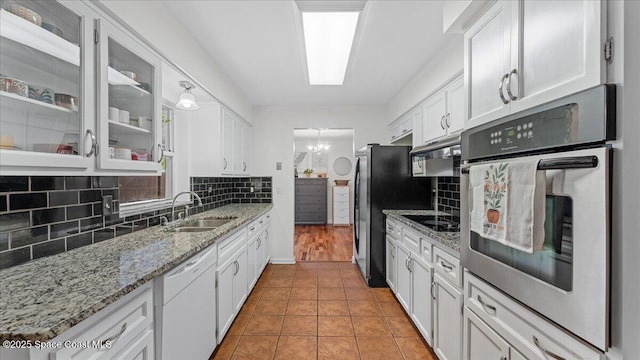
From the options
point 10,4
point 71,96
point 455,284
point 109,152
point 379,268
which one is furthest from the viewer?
point 379,268

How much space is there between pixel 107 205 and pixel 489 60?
2.27m

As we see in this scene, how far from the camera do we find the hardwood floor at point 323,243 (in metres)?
4.36

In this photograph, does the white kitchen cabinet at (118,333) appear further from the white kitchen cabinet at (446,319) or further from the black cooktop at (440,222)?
the black cooktop at (440,222)

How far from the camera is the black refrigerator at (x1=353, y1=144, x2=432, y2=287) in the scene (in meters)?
3.06

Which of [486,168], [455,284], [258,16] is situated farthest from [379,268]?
[258,16]

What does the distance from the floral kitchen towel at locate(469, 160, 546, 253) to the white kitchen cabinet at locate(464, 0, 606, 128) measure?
0.25 meters

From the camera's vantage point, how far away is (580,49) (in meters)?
0.78

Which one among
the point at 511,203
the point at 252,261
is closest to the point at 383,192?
the point at 252,261

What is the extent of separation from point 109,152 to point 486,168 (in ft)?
5.67

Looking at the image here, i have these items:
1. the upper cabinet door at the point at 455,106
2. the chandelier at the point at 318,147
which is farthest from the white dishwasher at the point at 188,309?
A: the chandelier at the point at 318,147

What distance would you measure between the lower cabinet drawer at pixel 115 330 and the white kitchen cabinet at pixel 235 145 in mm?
1939

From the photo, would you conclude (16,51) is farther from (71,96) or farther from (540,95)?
(540,95)

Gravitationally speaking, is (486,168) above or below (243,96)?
below

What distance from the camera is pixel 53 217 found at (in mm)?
1299
